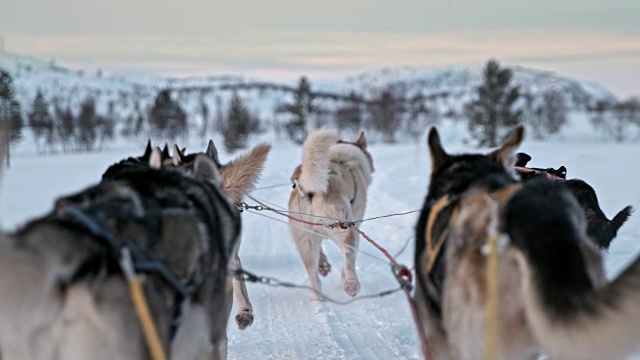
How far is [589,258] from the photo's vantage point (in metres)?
2.62

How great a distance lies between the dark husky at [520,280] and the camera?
222 cm

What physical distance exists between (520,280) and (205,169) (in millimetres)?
2074

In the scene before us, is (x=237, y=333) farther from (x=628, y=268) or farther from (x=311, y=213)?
(x=628, y=268)

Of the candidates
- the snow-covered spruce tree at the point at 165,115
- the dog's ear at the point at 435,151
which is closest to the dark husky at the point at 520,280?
the dog's ear at the point at 435,151

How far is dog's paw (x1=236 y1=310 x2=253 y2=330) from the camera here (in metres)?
6.06

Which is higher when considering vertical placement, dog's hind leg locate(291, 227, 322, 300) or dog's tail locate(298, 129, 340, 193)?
dog's tail locate(298, 129, 340, 193)

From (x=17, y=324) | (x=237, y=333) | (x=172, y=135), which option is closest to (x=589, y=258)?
(x=17, y=324)

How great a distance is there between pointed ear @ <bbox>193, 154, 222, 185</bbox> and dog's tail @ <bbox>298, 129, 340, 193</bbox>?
2.87 meters

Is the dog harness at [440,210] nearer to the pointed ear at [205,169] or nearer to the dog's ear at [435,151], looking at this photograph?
the dog's ear at [435,151]

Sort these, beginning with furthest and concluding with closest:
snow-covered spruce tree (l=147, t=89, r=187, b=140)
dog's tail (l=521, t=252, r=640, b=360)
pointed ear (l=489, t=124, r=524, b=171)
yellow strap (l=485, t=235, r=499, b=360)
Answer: snow-covered spruce tree (l=147, t=89, r=187, b=140), pointed ear (l=489, t=124, r=524, b=171), yellow strap (l=485, t=235, r=499, b=360), dog's tail (l=521, t=252, r=640, b=360)

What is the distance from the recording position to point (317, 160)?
22.6 ft

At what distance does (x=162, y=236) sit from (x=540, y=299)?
150 cm

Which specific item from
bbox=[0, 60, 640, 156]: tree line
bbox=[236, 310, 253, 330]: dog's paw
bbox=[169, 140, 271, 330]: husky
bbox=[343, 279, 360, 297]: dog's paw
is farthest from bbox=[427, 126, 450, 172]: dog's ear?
bbox=[0, 60, 640, 156]: tree line

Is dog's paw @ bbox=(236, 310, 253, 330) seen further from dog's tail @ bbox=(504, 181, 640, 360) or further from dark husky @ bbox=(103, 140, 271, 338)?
dog's tail @ bbox=(504, 181, 640, 360)
